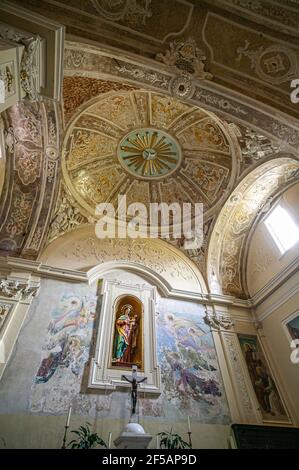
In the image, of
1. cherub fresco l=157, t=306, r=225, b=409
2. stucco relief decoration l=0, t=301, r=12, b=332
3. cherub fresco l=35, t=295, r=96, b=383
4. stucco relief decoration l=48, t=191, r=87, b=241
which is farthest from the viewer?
stucco relief decoration l=48, t=191, r=87, b=241

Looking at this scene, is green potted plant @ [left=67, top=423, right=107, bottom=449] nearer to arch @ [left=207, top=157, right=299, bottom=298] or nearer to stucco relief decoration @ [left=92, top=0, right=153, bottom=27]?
arch @ [left=207, top=157, right=299, bottom=298]

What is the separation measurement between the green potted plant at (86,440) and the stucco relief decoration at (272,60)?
766cm

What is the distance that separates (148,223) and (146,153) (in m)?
2.71

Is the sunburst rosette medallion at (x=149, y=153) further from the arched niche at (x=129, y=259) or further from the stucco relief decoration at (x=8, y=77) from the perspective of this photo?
the stucco relief decoration at (x=8, y=77)

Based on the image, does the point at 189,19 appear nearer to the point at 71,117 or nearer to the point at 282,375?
the point at 71,117

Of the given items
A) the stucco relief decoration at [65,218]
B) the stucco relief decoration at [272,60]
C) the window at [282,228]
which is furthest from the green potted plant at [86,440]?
the stucco relief decoration at [272,60]

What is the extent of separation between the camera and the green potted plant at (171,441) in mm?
5411

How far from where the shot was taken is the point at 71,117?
8227 mm

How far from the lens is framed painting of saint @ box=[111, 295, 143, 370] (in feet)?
23.1

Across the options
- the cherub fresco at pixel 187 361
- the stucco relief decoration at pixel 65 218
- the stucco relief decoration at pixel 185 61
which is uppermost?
the stucco relief decoration at pixel 65 218

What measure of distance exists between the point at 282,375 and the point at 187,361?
286 centimetres

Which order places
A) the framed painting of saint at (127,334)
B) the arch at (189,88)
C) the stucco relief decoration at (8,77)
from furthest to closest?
1. the framed painting of saint at (127,334)
2. the arch at (189,88)
3. the stucco relief decoration at (8,77)

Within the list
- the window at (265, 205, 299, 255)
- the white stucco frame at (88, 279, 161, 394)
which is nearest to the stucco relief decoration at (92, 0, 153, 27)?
the white stucco frame at (88, 279, 161, 394)

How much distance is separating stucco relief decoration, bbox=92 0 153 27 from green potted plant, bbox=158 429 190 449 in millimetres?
7964
